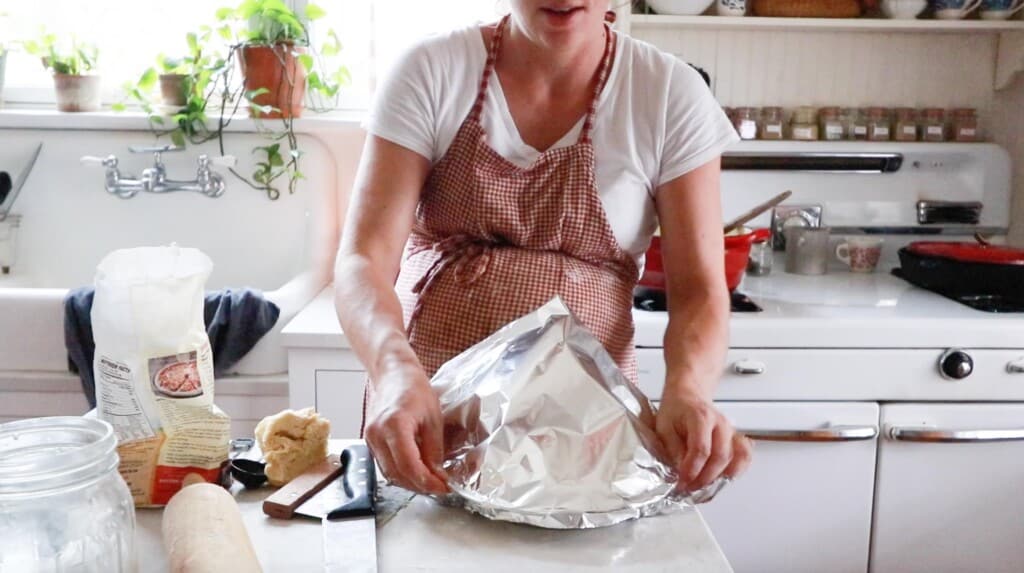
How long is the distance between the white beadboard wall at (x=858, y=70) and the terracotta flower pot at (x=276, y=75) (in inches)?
30.4

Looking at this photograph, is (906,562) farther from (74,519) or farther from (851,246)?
(74,519)

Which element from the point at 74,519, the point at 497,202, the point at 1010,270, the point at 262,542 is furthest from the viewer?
the point at 1010,270

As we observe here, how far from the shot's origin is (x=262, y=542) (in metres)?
0.69

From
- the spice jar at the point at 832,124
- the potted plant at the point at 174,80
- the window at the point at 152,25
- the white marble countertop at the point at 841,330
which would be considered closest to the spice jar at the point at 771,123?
the spice jar at the point at 832,124

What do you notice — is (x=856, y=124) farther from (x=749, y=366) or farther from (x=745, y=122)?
(x=749, y=366)

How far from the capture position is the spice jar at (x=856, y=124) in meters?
2.11

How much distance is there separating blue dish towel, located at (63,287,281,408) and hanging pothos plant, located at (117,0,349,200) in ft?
1.47

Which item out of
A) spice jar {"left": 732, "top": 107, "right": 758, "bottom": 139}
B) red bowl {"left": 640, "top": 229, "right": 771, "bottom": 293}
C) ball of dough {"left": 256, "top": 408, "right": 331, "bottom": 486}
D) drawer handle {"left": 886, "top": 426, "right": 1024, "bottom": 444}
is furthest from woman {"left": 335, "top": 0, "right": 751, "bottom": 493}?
spice jar {"left": 732, "top": 107, "right": 758, "bottom": 139}

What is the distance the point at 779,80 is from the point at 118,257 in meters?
1.77

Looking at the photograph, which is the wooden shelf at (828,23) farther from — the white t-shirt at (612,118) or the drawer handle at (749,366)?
the white t-shirt at (612,118)

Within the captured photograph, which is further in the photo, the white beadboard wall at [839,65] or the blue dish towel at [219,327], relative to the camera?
the white beadboard wall at [839,65]

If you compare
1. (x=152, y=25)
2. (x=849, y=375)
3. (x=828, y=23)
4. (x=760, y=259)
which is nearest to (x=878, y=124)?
(x=828, y=23)

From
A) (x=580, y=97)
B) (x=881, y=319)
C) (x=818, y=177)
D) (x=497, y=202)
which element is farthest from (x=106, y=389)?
(x=818, y=177)

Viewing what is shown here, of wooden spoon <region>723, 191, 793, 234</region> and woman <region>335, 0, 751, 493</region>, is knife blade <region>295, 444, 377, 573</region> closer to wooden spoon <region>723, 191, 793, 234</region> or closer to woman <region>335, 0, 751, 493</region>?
woman <region>335, 0, 751, 493</region>
